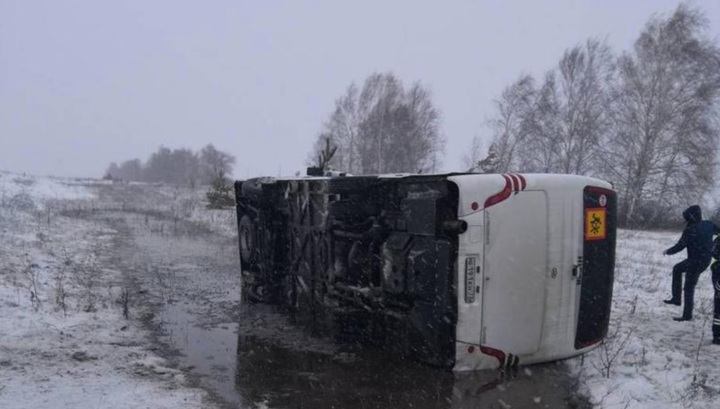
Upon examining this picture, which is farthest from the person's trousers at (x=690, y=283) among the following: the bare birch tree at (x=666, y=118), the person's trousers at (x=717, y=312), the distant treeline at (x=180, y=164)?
the distant treeline at (x=180, y=164)

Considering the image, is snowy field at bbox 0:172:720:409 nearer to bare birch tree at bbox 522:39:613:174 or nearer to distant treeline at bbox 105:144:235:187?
bare birch tree at bbox 522:39:613:174

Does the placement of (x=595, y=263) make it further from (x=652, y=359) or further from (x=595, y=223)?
(x=652, y=359)

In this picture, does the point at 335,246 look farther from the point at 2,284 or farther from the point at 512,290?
the point at 2,284

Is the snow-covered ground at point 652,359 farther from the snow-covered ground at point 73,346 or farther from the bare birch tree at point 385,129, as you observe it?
the bare birch tree at point 385,129

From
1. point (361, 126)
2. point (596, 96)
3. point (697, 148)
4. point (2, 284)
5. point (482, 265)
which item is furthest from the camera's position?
point (361, 126)

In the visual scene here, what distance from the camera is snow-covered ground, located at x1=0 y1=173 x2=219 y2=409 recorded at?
3.98 metres

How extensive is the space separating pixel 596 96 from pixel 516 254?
1101 inches

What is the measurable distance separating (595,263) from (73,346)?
4745 mm

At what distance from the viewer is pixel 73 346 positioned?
5074 mm

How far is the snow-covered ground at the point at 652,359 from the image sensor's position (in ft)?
14.3

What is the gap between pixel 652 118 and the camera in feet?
85.6

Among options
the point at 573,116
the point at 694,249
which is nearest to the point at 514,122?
the point at 573,116

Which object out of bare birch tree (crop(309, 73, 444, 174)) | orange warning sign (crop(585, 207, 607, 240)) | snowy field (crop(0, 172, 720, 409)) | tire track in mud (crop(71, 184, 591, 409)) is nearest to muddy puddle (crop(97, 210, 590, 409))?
tire track in mud (crop(71, 184, 591, 409))

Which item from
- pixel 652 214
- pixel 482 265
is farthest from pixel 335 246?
pixel 652 214
